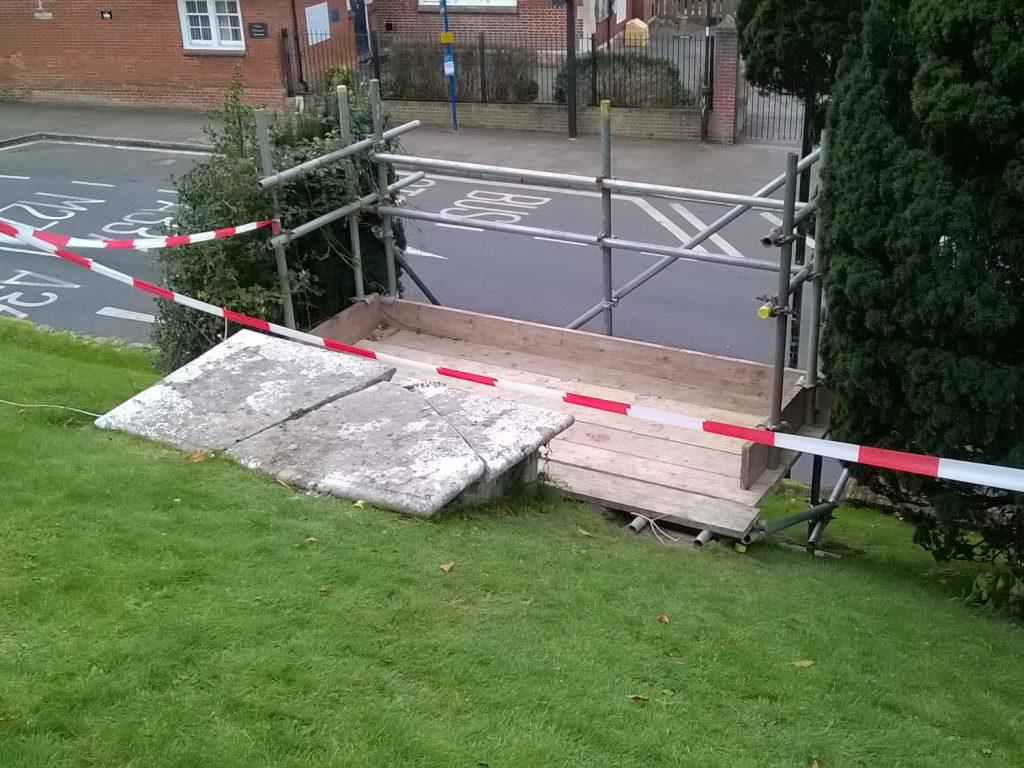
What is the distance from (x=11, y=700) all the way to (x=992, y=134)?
14.5 feet

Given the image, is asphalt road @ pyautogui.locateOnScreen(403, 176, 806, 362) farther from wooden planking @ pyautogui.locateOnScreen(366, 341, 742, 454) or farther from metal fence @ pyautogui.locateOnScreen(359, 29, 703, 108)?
metal fence @ pyautogui.locateOnScreen(359, 29, 703, 108)

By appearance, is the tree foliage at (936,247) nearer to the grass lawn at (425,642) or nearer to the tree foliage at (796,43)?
the grass lawn at (425,642)

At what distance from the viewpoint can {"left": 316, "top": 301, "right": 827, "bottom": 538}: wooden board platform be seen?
619 cm

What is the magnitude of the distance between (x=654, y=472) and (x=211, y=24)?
20.2 m

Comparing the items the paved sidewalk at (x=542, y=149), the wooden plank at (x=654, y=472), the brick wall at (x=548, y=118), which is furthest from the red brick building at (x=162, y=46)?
the wooden plank at (x=654, y=472)

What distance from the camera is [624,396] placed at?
24.5 feet

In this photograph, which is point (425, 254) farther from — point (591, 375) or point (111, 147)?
point (111, 147)

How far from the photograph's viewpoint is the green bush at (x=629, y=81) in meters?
20.3

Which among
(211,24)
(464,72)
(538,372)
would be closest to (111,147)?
(211,24)

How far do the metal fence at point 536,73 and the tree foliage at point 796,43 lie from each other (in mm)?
12452

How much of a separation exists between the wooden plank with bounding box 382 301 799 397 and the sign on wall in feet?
54.9

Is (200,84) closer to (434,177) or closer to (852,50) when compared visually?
(434,177)

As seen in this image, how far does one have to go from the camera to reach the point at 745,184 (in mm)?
17297

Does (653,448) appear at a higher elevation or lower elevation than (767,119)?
lower
